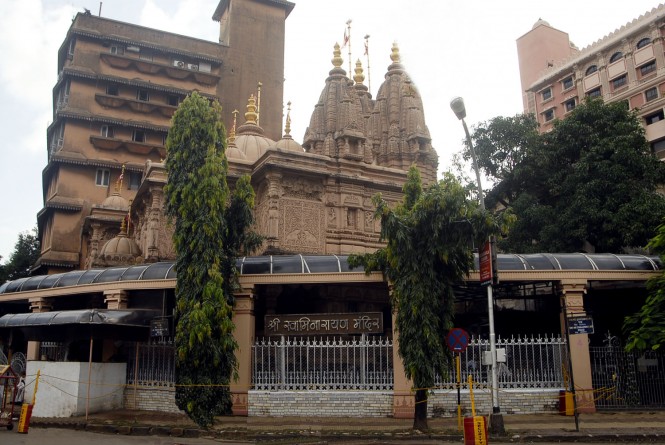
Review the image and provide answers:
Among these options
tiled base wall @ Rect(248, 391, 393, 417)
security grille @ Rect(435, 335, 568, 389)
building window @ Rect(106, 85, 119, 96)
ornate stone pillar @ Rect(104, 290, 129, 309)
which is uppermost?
building window @ Rect(106, 85, 119, 96)

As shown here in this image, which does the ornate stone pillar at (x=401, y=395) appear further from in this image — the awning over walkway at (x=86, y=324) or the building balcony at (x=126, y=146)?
the building balcony at (x=126, y=146)

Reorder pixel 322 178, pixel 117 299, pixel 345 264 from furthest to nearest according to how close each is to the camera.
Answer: pixel 322 178 → pixel 117 299 → pixel 345 264

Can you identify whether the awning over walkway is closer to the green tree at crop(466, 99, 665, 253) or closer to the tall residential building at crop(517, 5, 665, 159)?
the green tree at crop(466, 99, 665, 253)

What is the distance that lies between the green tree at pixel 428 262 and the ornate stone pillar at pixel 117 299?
9.95m

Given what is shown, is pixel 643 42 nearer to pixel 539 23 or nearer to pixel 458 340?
pixel 539 23

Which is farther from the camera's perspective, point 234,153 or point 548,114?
point 548,114

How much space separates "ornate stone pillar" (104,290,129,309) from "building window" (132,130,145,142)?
28732 millimetres

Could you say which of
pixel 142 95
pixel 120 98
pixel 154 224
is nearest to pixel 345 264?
pixel 154 224

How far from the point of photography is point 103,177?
145 ft

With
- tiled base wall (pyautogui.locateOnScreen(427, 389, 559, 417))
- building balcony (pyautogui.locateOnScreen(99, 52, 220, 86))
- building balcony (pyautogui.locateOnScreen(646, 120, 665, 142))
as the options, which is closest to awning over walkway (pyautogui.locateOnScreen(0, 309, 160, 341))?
tiled base wall (pyautogui.locateOnScreen(427, 389, 559, 417))

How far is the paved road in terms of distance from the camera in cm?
1358

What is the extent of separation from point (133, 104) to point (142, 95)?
5.76ft

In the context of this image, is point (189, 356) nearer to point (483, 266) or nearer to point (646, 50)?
point (483, 266)

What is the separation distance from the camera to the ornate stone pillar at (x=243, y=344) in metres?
18.0
